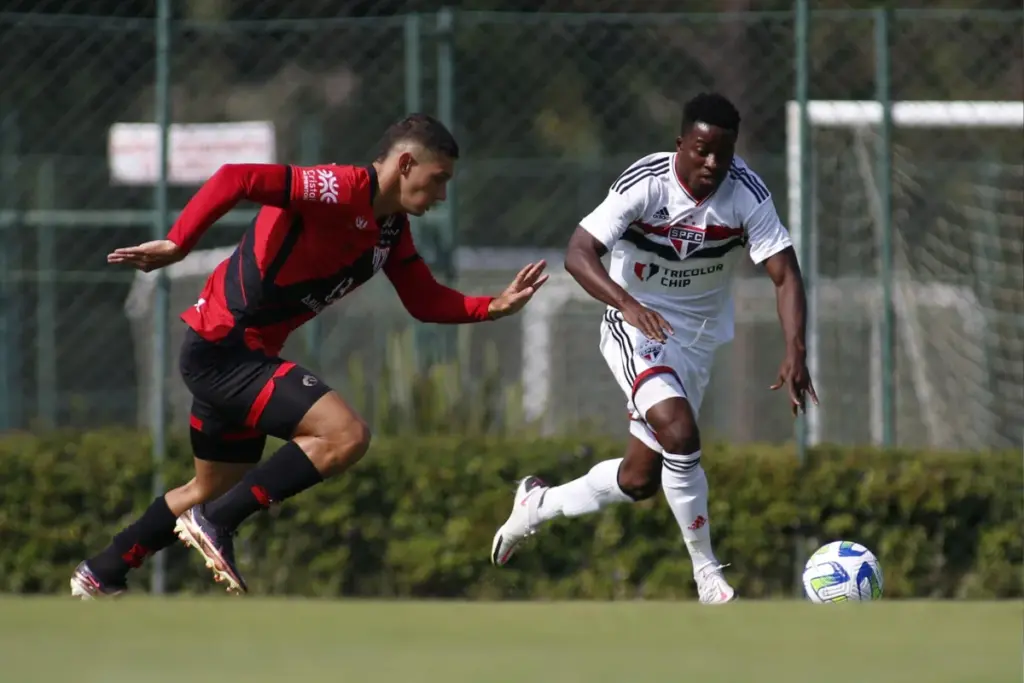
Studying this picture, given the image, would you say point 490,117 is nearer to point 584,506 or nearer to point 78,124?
point 78,124

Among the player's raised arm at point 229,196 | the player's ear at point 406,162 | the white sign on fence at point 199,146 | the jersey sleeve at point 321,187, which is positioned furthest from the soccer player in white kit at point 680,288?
the white sign on fence at point 199,146

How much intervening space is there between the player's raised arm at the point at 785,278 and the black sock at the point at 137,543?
2.70 meters

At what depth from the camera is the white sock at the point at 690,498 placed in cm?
817

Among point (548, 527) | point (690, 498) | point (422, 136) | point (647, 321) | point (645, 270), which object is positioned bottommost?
point (548, 527)

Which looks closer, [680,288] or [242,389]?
[242,389]

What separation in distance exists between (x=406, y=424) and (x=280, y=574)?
1193 millimetres

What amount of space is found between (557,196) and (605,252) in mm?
9967

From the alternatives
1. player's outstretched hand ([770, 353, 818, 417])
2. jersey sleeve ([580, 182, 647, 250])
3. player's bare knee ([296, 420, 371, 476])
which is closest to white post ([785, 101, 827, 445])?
player's outstretched hand ([770, 353, 818, 417])

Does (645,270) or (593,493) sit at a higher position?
(645,270)

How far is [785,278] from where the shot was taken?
26.4ft

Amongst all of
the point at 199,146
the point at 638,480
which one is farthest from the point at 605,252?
the point at 199,146

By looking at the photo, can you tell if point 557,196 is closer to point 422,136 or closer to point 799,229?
point 799,229

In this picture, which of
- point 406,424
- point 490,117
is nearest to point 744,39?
point 490,117

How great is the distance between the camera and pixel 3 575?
33.0 feet
